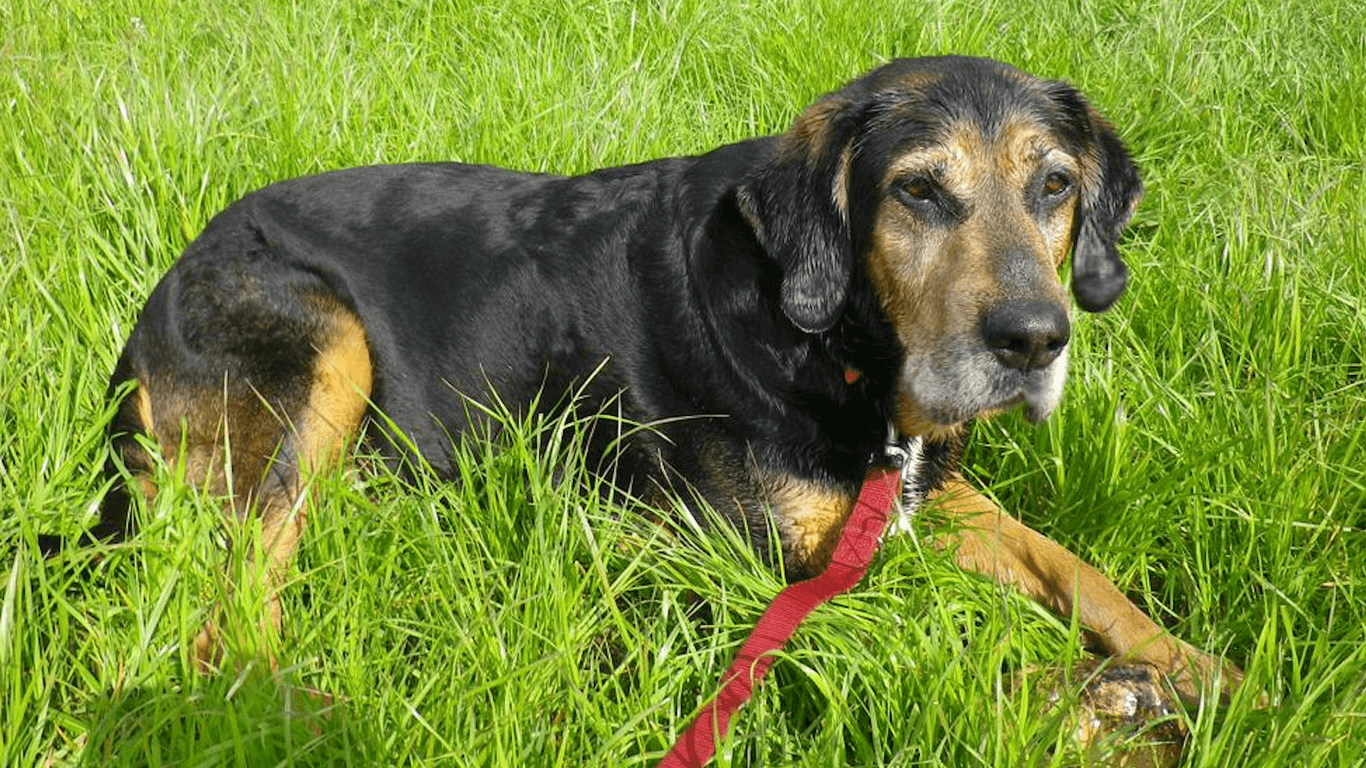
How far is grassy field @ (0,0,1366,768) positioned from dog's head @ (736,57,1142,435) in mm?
474

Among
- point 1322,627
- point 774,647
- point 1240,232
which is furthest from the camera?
point 1240,232

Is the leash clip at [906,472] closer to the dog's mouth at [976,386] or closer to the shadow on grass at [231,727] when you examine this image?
the dog's mouth at [976,386]

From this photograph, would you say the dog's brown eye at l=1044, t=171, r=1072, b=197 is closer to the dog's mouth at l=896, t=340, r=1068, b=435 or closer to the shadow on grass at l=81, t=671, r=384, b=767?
the dog's mouth at l=896, t=340, r=1068, b=435

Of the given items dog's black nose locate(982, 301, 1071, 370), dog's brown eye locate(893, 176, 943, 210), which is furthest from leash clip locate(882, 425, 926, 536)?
dog's brown eye locate(893, 176, 943, 210)

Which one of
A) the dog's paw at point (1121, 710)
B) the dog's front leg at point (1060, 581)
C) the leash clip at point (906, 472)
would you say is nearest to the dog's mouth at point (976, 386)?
the leash clip at point (906, 472)

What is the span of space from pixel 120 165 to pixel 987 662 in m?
3.22

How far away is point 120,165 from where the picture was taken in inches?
158

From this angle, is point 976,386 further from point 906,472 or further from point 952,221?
point 906,472

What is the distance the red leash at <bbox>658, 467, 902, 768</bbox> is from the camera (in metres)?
2.25

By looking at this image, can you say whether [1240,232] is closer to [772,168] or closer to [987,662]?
[772,168]

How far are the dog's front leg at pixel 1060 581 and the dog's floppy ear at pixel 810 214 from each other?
2.30 feet

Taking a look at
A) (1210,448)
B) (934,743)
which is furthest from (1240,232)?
(934,743)

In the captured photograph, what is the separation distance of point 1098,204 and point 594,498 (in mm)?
1511

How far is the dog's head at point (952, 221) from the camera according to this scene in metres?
2.59
